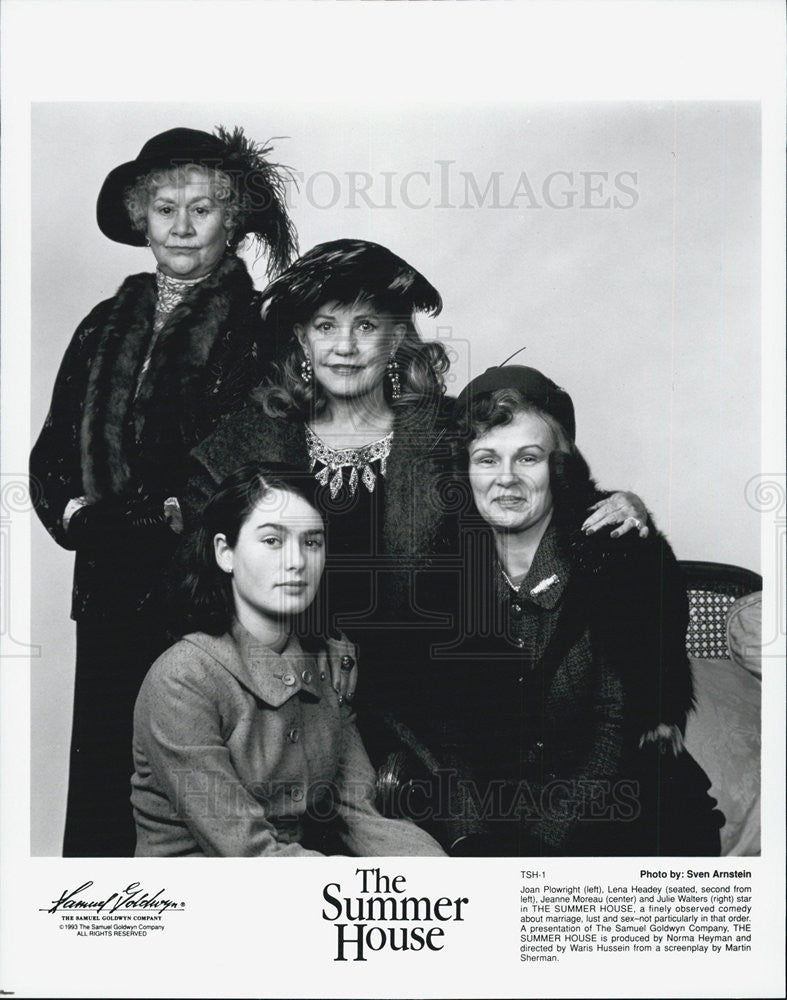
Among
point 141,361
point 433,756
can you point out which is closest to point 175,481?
point 141,361

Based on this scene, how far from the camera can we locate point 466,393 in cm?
351

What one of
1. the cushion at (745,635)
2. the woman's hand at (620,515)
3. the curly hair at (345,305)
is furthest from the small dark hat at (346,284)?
the cushion at (745,635)

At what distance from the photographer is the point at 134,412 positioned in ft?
11.6

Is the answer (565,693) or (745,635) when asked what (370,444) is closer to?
(565,693)

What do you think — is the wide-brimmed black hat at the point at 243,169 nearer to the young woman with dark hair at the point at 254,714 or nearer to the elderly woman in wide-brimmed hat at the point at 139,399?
the elderly woman in wide-brimmed hat at the point at 139,399

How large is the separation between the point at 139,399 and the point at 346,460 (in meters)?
0.66

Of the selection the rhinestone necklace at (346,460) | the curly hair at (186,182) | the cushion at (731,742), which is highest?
the curly hair at (186,182)

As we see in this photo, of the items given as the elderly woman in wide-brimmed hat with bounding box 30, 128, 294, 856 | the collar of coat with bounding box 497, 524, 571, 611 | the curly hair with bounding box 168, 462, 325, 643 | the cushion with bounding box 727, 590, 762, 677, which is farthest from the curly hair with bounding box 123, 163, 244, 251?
the cushion with bounding box 727, 590, 762, 677

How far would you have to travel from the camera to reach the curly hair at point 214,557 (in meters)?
3.46

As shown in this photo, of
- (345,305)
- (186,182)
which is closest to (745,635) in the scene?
(345,305)

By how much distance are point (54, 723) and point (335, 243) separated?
170 cm

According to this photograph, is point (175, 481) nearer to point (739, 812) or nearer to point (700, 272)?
point (700, 272)

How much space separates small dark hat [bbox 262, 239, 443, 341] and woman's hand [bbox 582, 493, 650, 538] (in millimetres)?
783

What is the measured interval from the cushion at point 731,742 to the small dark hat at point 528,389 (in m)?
0.86
